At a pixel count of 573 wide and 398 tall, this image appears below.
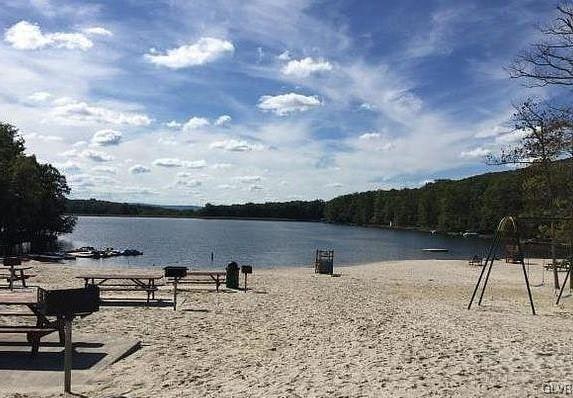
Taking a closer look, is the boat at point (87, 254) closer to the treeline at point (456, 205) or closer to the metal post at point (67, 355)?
the metal post at point (67, 355)

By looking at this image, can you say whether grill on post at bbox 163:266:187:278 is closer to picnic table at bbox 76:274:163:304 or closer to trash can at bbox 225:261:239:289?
picnic table at bbox 76:274:163:304

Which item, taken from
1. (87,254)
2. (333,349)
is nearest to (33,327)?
(333,349)

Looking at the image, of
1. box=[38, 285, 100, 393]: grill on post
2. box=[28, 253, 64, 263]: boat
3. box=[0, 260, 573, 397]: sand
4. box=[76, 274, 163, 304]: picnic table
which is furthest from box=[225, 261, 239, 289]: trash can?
box=[28, 253, 64, 263]: boat

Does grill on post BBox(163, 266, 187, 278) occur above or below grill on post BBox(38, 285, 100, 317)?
below

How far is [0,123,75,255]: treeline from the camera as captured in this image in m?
55.2

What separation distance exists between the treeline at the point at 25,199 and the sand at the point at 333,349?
147 feet

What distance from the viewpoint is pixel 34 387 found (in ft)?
24.1

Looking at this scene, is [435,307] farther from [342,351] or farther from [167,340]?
[167,340]

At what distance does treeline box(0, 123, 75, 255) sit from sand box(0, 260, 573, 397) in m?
44.8

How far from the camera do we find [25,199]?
185ft

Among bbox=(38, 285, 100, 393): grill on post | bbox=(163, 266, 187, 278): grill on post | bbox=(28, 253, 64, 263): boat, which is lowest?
bbox=(28, 253, 64, 263): boat

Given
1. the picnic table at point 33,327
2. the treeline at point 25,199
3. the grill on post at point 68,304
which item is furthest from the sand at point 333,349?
the treeline at point 25,199

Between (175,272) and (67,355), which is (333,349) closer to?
(67,355)

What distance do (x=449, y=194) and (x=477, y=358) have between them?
142492 millimetres
